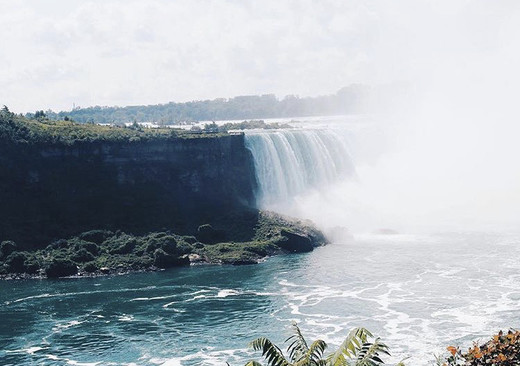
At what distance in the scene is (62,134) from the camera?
79.4 metres

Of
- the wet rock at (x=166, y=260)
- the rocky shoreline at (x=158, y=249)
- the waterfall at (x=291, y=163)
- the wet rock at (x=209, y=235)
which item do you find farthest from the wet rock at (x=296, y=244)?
the waterfall at (x=291, y=163)

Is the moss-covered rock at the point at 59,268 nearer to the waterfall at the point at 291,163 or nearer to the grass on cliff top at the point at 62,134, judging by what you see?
the grass on cliff top at the point at 62,134

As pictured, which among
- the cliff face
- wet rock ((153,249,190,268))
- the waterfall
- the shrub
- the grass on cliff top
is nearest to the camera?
wet rock ((153,249,190,268))

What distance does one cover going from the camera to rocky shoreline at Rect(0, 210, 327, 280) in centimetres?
6500

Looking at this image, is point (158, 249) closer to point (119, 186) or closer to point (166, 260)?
point (166, 260)

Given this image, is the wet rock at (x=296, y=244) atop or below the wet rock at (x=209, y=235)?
below

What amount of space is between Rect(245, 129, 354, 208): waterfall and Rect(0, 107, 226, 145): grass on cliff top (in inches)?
239

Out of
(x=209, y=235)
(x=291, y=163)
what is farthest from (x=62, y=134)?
(x=291, y=163)

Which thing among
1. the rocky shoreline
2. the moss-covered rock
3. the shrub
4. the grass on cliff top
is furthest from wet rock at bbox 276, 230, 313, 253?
the moss-covered rock

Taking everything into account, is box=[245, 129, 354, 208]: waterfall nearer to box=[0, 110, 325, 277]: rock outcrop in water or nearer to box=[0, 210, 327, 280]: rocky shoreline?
box=[0, 110, 325, 277]: rock outcrop in water

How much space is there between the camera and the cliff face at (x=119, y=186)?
73312mm

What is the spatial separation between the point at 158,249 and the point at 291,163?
27.8m

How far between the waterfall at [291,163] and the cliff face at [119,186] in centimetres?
223

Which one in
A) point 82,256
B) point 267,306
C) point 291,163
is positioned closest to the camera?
point 267,306
